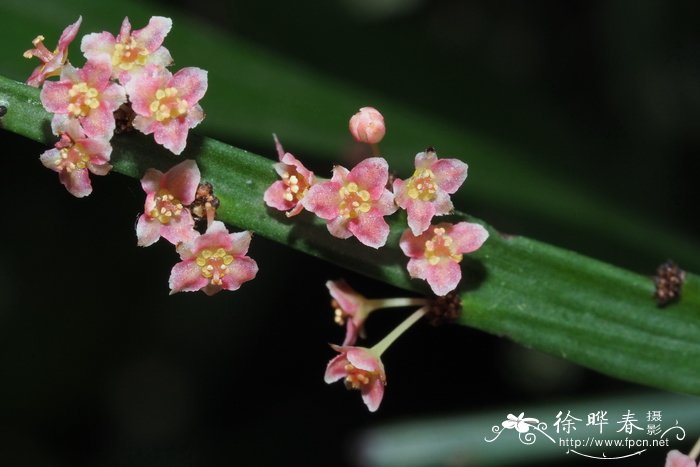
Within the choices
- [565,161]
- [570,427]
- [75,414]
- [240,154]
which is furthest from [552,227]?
[75,414]

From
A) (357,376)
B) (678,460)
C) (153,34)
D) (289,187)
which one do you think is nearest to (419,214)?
(289,187)

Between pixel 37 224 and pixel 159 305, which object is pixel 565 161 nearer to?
pixel 159 305

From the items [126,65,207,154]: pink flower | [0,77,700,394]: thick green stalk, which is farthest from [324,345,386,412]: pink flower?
[126,65,207,154]: pink flower

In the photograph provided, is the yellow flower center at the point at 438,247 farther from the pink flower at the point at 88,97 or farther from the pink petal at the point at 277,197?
the pink flower at the point at 88,97

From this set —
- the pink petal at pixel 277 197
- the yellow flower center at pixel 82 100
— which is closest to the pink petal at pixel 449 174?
the pink petal at pixel 277 197

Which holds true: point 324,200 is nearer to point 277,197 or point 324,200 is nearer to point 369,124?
point 277,197

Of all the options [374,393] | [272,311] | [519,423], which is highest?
[272,311]

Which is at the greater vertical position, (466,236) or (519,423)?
(466,236)
